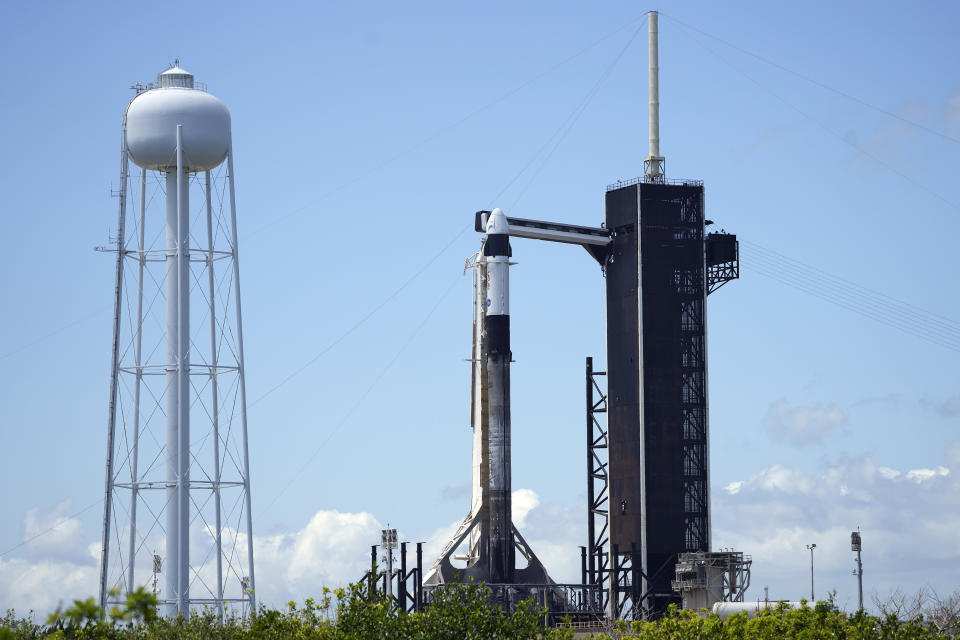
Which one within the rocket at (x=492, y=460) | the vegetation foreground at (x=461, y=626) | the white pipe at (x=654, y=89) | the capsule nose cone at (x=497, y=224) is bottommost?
the vegetation foreground at (x=461, y=626)

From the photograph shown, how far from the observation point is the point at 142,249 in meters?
64.7

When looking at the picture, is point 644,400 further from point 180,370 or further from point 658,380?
point 180,370

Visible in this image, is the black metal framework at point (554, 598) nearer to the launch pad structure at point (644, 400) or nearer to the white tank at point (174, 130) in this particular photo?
the launch pad structure at point (644, 400)

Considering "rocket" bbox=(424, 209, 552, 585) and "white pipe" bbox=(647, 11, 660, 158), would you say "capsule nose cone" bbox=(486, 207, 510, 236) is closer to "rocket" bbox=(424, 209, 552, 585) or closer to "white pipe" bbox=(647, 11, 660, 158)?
"rocket" bbox=(424, 209, 552, 585)

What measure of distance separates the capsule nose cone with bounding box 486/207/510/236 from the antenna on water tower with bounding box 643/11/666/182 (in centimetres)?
925

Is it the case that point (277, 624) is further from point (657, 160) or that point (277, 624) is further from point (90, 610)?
point (657, 160)

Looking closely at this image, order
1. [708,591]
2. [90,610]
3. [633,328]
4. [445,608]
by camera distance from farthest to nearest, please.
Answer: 1. [633,328]
2. [708,591]
3. [445,608]
4. [90,610]

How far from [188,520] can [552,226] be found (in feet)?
80.6

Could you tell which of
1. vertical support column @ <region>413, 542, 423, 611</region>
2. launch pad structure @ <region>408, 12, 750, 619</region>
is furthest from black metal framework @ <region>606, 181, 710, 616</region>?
vertical support column @ <region>413, 542, 423, 611</region>

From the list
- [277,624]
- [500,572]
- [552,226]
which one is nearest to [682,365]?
[552,226]

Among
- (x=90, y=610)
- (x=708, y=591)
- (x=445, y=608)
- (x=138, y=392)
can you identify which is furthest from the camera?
(x=708, y=591)

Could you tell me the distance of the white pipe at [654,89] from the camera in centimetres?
7781

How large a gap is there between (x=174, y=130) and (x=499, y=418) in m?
21.0

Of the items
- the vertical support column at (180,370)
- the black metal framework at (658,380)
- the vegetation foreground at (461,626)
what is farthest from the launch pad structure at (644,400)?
the vegetation foreground at (461,626)
